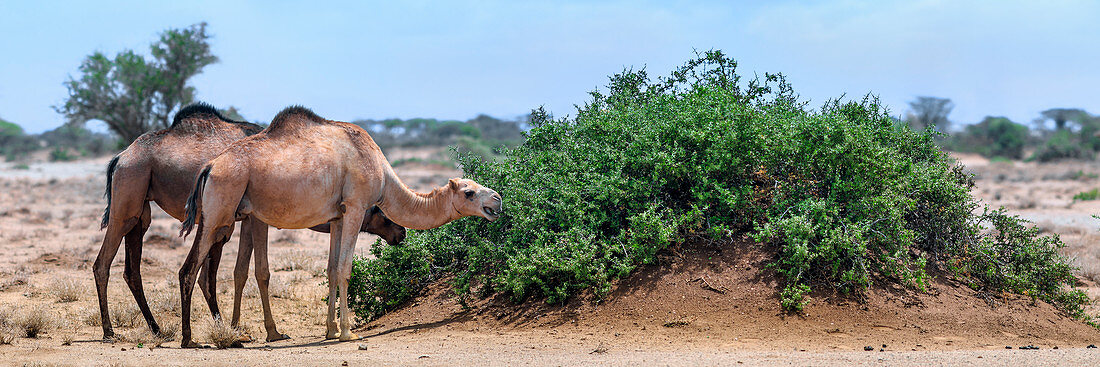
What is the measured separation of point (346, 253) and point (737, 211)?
4218 millimetres

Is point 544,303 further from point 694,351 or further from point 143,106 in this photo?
point 143,106

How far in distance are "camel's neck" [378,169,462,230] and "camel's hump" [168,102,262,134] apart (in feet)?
6.62

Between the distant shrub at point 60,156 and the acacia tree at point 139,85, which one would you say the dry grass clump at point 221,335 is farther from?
the distant shrub at point 60,156

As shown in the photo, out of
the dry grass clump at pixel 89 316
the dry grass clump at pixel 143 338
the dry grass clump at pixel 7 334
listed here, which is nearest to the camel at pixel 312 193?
the dry grass clump at pixel 143 338

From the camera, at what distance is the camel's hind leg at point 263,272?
923cm

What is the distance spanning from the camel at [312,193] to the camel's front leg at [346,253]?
0.01 meters

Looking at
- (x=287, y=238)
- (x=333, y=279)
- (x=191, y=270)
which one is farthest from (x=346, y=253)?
(x=287, y=238)

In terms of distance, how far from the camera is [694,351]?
7.61 m

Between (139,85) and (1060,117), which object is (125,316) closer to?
(139,85)

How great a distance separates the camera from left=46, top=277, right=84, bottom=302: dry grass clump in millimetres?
11578

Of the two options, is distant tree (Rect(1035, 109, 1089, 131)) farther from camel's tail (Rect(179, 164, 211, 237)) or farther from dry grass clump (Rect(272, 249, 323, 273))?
camel's tail (Rect(179, 164, 211, 237))

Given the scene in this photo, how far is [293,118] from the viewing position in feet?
29.2

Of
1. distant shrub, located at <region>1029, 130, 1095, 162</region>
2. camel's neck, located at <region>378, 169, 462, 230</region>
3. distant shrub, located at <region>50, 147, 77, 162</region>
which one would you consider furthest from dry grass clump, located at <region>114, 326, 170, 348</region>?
distant shrub, located at <region>50, 147, 77, 162</region>

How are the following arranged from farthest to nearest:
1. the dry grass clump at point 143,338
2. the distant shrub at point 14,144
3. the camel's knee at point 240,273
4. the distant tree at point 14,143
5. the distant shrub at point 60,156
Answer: the distant tree at point 14,143
the distant shrub at point 14,144
the distant shrub at point 60,156
the camel's knee at point 240,273
the dry grass clump at point 143,338
